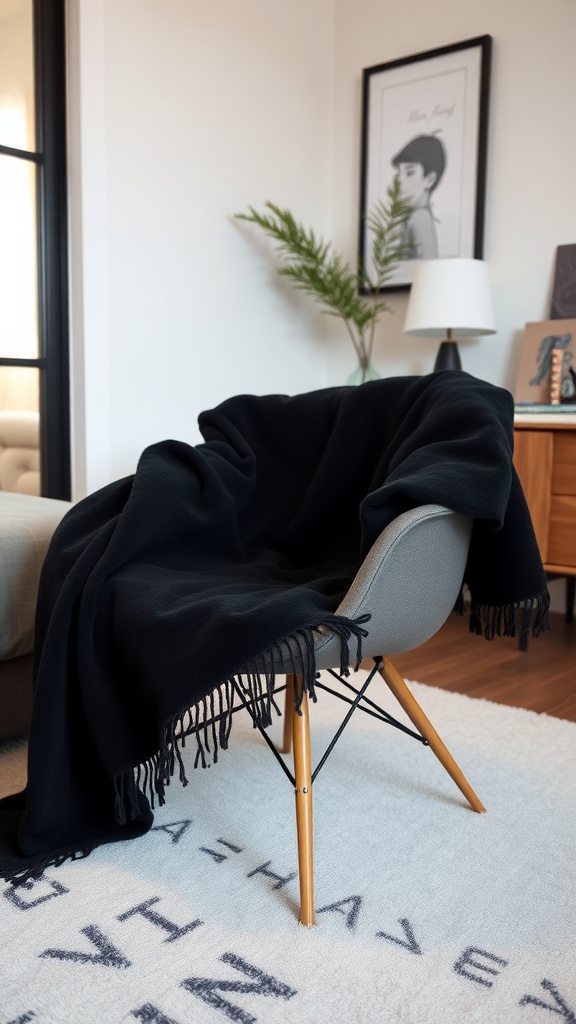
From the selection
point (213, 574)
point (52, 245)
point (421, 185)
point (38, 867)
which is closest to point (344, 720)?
point (213, 574)

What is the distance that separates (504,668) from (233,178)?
6.94ft

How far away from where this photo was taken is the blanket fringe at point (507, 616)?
151cm

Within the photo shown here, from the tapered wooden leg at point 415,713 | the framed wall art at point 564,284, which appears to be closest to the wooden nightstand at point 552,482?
the framed wall art at point 564,284

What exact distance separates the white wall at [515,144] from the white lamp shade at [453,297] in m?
0.25

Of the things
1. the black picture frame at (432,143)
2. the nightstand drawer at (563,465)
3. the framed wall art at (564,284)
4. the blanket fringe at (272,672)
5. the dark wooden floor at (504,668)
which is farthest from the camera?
the black picture frame at (432,143)

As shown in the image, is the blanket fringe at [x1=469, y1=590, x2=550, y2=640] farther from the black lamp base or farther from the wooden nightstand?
the black lamp base

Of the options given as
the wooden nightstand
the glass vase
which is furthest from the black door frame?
the wooden nightstand

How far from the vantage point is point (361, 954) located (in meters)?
1.18

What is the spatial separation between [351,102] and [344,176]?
299mm

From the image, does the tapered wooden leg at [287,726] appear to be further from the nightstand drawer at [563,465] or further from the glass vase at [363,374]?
the glass vase at [363,374]

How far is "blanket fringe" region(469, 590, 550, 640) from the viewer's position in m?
1.51

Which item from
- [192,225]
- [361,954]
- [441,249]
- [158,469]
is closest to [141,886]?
[361,954]

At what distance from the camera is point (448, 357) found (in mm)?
3215

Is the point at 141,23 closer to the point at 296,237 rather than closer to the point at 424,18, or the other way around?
the point at 296,237
